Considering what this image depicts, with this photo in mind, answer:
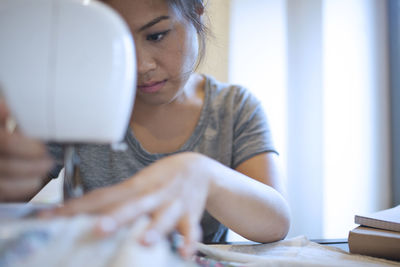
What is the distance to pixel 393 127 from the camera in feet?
5.52

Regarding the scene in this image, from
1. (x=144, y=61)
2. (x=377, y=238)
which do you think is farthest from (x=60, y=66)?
(x=377, y=238)

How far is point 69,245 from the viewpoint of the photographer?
0.29m

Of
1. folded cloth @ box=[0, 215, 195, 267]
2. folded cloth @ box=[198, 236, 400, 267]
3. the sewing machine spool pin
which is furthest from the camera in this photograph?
folded cloth @ box=[198, 236, 400, 267]

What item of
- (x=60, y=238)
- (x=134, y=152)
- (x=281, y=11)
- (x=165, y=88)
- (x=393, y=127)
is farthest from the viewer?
(x=281, y=11)

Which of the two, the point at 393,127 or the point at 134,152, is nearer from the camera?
the point at 134,152

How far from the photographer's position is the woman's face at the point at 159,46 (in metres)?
0.66

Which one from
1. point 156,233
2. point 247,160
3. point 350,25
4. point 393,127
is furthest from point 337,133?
point 156,233

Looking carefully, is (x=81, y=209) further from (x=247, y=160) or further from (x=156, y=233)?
(x=247, y=160)

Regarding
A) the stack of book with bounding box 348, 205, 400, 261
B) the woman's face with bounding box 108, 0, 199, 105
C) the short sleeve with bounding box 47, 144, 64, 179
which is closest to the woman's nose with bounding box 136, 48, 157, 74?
the woman's face with bounding box 108, 0, 199, 105

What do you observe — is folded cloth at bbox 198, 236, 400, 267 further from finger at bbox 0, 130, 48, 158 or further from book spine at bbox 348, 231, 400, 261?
finger at bbox 0, 130, 48, 158

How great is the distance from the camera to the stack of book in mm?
596

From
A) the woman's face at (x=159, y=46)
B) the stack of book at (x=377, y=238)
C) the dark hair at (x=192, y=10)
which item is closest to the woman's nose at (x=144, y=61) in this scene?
the woman's face at (x=159, y=46)

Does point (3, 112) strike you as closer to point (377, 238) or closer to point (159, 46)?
point (159, 46)

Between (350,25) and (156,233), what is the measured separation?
Result: 167 cm
